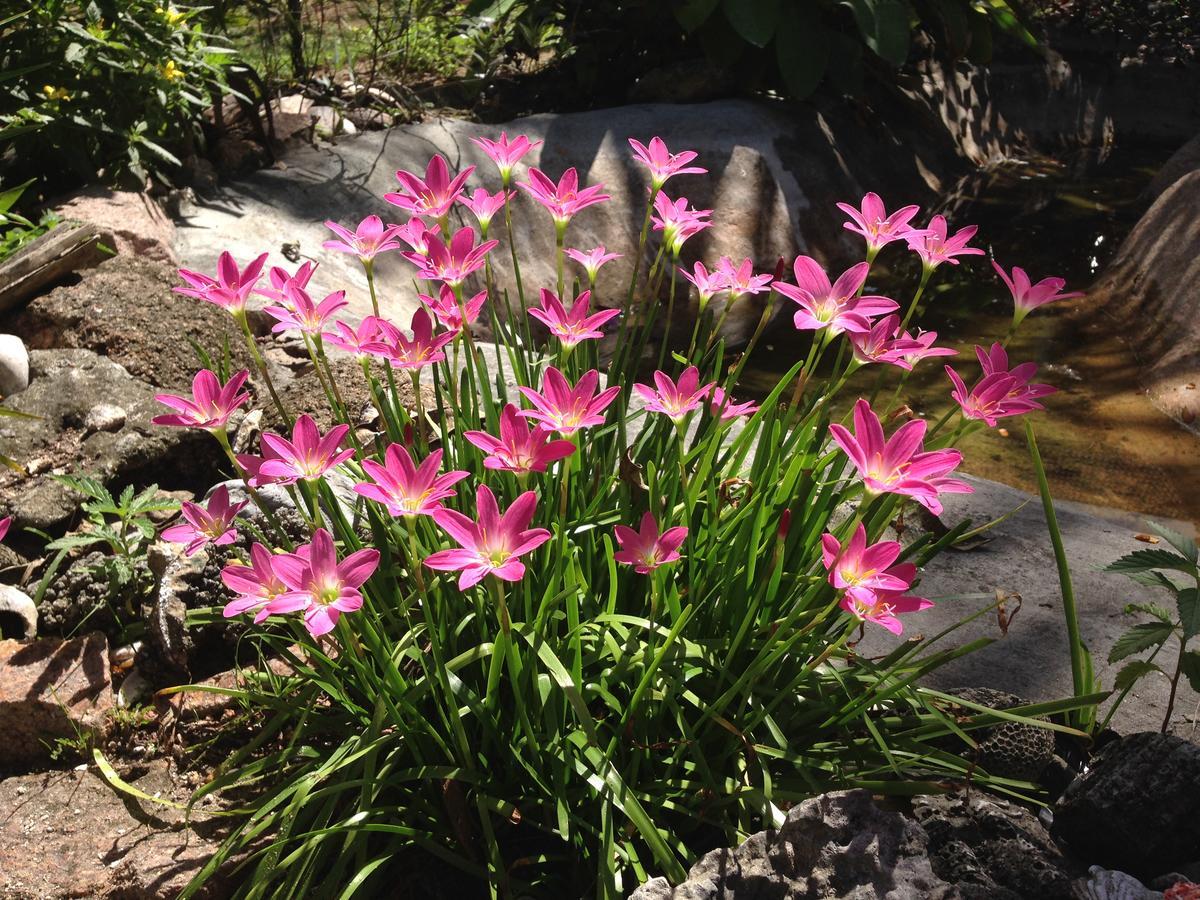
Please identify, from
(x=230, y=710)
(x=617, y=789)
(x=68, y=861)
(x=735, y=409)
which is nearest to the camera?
(x=617, y=789)

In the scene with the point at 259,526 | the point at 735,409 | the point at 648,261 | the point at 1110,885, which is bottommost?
the point at 648,261

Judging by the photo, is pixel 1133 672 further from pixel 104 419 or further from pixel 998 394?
pixel 104 419

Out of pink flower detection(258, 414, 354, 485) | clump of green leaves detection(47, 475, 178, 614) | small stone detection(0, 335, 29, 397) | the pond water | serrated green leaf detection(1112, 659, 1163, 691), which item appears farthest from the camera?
the pond water

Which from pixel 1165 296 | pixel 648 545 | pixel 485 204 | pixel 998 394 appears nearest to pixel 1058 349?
pixel 1165 296

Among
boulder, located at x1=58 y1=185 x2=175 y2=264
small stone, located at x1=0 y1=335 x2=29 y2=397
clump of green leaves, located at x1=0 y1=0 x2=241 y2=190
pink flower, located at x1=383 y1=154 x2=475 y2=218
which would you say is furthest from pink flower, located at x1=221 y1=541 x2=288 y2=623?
clump of green leaves, located at x1=0 y1=0 x2=241 y2=190

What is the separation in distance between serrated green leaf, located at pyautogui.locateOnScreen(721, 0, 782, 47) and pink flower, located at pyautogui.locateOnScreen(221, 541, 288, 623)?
192 inches

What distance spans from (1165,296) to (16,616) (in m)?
4.85

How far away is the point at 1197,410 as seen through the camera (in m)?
3.97

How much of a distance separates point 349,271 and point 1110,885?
11.4ft

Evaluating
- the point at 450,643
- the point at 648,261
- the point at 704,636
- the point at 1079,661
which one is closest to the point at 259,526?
the point at 450,643

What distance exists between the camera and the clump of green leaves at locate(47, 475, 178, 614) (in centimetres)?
215

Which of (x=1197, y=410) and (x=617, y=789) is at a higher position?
(x=617, y=789)

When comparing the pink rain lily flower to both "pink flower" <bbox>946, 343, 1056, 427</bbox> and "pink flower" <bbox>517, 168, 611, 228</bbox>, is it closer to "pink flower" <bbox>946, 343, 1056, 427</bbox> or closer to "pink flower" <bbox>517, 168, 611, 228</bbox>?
"pink flower" <bbox>517, 168, 611, 228</bbox>

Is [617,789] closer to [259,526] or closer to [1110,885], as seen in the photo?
[1110,885]
